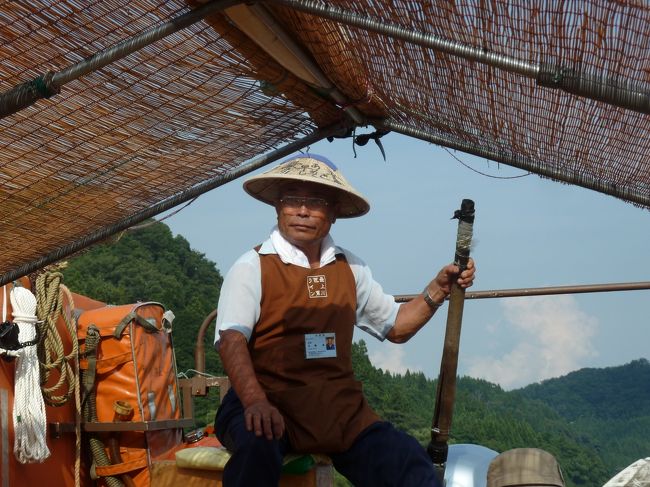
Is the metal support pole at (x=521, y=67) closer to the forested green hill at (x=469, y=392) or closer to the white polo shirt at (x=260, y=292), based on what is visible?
the white polo shirt at (x=260, y=292)

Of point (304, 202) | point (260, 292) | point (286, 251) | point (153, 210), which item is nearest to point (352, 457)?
point (260, 292)

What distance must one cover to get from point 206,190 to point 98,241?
465 millimetres

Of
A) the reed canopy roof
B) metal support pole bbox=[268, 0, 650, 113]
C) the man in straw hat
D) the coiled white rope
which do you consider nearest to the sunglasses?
the man in straw hat

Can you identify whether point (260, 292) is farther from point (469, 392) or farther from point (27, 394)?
point (469, 392)

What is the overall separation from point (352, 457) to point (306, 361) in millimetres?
346

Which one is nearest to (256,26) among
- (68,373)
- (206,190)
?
(206,190)

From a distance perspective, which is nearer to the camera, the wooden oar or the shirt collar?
the wooden oar

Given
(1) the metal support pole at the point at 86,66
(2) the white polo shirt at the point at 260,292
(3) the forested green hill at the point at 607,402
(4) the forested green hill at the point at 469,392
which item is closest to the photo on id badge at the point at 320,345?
(2) the white polo shirt at the point at 260,292

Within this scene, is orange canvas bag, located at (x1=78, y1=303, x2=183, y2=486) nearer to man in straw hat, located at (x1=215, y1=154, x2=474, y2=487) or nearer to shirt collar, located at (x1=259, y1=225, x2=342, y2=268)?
man in straw hat, located at (x1=215, y1=154, x2=474, y2=487)

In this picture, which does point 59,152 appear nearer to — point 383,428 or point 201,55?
point 201,55

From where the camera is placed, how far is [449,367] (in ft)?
10.4

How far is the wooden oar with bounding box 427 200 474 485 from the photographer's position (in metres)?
3.15

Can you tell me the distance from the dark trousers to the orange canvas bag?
1122 millimetres

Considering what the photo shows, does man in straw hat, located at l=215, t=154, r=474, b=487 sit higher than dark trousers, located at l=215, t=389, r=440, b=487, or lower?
higher
